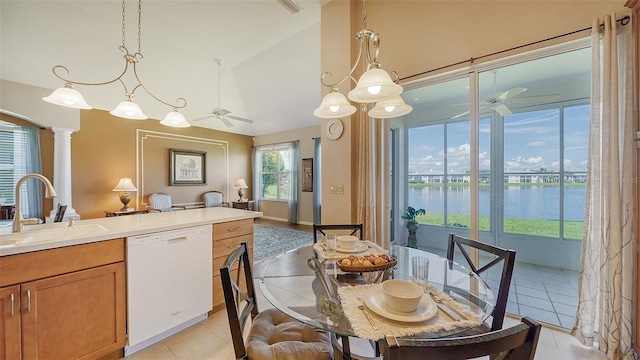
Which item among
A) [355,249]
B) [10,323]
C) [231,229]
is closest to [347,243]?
[355,249]

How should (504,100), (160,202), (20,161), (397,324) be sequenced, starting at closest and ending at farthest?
(397,324) < (504,100) < (20,161) < (160,202)

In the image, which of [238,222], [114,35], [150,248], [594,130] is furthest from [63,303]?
[114,35]

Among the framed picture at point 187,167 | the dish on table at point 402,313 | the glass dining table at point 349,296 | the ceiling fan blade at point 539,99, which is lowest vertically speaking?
the glass dining table at point 349,296

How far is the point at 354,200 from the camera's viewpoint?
9.96 feet

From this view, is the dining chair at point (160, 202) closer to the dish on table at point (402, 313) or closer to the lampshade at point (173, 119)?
the lampshade at point (173, 119)

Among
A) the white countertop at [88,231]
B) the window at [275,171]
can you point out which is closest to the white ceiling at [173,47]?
the window at [275,171]

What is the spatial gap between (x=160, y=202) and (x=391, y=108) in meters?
6.02

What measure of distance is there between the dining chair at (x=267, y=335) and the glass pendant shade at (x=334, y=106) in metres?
1.10

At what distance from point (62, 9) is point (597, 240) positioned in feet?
20.7

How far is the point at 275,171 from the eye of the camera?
7656 mm

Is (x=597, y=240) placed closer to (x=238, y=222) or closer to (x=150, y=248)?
(x=238, y=222)

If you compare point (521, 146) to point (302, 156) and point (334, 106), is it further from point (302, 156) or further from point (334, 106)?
point (302, 156)

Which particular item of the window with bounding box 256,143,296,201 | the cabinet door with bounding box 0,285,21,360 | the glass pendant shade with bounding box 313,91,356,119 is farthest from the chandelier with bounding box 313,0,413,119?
the window with bounding box 256,143,296,201

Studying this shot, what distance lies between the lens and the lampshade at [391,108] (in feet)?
5.65
